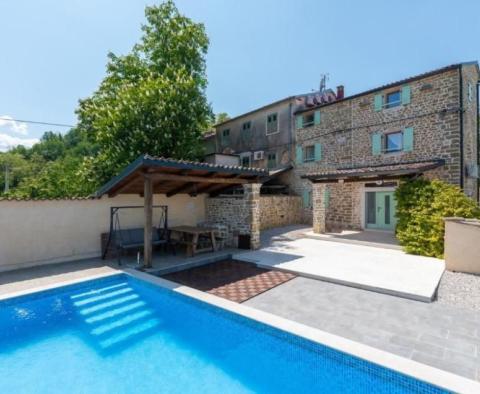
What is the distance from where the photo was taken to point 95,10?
11.9 metres

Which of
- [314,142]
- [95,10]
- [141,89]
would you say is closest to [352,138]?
[314,142]

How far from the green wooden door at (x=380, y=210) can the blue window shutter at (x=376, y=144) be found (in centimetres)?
247

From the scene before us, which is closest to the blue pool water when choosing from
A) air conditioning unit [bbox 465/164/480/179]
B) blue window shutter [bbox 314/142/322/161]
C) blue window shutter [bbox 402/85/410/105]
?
air conditioning unit [bbox 465/164/480/179]

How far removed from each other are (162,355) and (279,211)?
1419 cm

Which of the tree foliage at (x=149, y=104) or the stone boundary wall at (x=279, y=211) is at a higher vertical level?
the tree foliage at (x=149, y=104)

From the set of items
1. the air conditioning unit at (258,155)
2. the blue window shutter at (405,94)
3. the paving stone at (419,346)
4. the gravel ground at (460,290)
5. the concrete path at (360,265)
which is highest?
the blue window shutter at (405,94)

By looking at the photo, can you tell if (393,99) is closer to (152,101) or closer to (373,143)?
(373,143)

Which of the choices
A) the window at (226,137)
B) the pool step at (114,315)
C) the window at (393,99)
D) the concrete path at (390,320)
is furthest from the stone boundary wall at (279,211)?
the pool step at (114,315)

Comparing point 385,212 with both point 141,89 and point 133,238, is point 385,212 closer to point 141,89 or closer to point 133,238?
point 133,238

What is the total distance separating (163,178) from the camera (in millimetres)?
7555

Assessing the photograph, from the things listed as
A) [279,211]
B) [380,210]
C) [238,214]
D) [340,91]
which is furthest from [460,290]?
[340,91]

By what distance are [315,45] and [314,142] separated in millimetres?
6067

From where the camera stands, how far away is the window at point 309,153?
19.0 m

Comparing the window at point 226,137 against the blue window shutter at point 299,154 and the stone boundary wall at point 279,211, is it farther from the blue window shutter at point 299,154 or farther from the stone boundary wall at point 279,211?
the stone boundary wall at point 279,211
